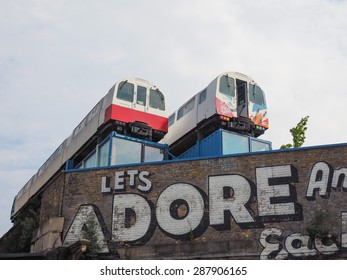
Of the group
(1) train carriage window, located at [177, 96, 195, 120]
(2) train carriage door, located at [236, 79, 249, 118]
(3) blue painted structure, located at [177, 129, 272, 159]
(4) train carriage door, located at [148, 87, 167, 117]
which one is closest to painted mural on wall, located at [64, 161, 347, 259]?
(3) blue painted structure, located at [177, 129, 272, 159]

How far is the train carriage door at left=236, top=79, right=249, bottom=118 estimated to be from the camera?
21016 mm

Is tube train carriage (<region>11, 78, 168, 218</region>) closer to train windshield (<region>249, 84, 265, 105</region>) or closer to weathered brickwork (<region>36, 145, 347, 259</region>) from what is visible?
weathered brickwork (<region>36, 145, 347, 259</region>)

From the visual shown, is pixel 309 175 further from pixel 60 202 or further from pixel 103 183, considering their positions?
pixel 60 202

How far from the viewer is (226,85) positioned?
21.0 metres

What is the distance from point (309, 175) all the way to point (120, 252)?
700 cm

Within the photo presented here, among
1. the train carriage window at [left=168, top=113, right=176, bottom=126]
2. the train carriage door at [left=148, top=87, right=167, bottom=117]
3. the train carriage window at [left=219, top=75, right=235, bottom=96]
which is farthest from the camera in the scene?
the train carriage window at [left=168, top=113, right=176, bottom=126]

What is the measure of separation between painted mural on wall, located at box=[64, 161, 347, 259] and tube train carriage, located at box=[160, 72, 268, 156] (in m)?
4.49

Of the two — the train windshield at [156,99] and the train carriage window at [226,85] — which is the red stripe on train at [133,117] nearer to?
the train windshield at [156,99]

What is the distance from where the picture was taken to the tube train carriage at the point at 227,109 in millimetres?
20422

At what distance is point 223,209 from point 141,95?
24.5ft

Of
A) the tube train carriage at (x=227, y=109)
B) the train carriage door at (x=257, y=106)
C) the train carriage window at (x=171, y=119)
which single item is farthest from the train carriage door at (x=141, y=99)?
the train carriage door at (x=257, y=106)

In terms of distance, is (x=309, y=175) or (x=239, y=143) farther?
(x=239, y=143)

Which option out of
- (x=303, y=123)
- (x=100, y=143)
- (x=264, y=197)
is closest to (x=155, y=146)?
(x=100, y=143)

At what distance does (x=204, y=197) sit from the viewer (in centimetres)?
1644
